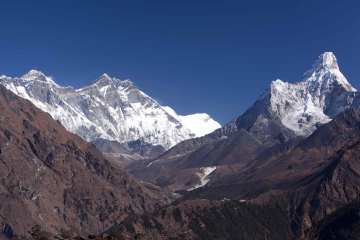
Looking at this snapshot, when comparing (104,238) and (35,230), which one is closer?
(104,238)

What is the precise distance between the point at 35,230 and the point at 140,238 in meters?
24.4

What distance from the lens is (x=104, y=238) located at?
536ft

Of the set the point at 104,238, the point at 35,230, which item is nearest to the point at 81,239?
the point at 104,238

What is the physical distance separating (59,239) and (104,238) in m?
13.1

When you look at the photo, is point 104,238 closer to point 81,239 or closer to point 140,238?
point 81,239

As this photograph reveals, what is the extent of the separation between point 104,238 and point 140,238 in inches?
1116

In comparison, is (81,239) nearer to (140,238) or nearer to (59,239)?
(59,239)

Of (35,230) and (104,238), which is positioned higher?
(35,230)

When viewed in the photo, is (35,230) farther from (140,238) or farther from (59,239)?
(140,238)

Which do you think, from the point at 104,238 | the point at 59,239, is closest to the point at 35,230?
the point at 59,239

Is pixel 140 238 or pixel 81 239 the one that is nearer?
pixel 81 239

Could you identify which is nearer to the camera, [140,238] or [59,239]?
[59,239]

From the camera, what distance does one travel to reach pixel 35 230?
593 ft

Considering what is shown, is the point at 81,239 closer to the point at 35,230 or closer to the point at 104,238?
the point at 104,238
